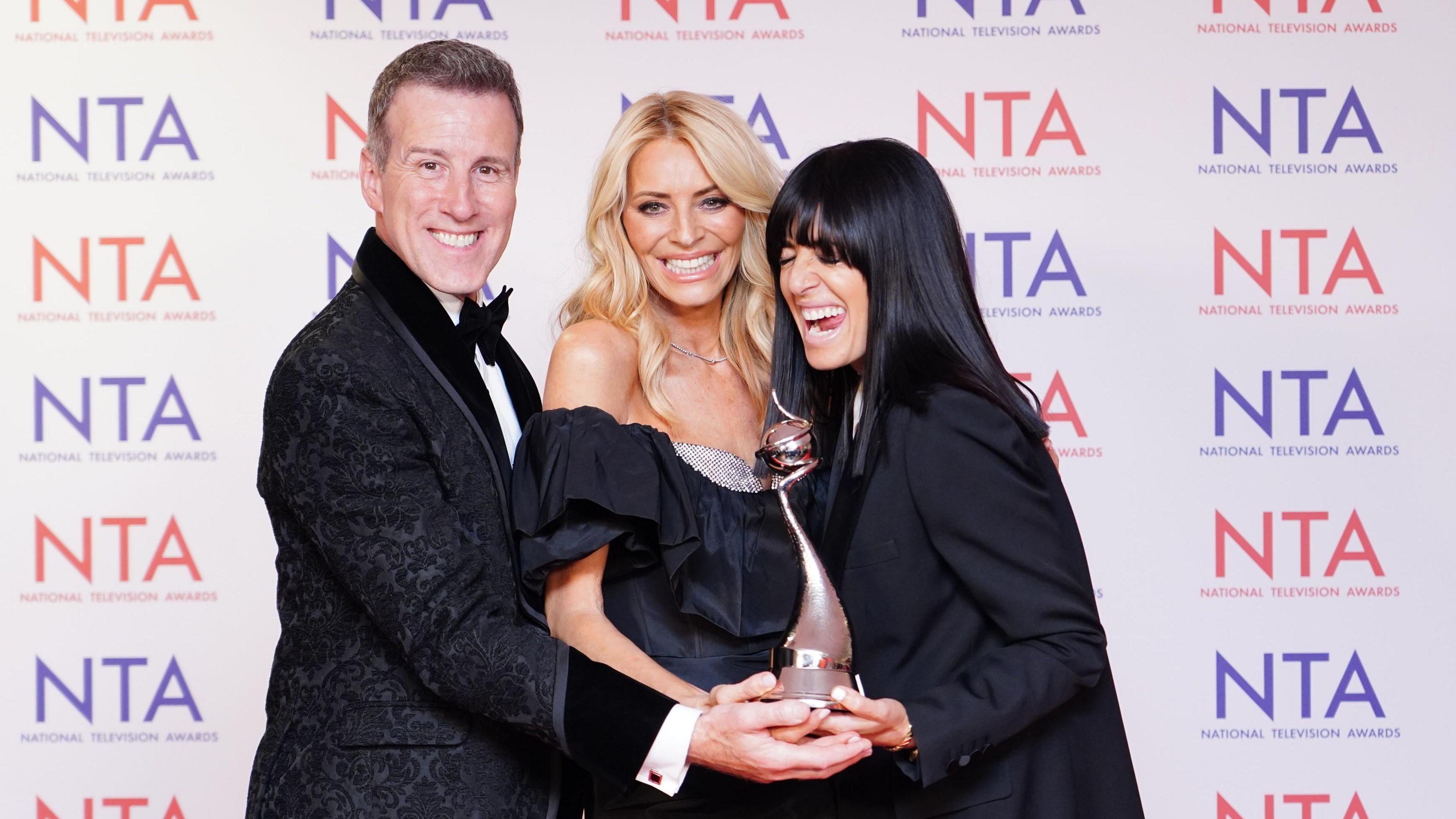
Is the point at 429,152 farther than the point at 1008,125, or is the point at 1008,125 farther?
the point at 1008,125

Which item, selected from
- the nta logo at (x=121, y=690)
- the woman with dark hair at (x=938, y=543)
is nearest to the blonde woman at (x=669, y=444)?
the woman with dark hair at (x=938, y=543)

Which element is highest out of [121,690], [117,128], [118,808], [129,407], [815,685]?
[117,128]

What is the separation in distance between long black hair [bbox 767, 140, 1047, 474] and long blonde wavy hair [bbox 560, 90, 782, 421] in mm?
383

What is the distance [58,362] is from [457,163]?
2232mm

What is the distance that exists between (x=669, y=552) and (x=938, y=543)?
48cm

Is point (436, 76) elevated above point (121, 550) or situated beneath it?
elevated above

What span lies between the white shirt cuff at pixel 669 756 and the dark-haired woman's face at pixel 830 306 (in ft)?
1.95

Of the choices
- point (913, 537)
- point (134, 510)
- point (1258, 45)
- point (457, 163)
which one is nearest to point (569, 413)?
point (457, 163)

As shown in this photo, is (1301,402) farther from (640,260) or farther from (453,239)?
(453,239)

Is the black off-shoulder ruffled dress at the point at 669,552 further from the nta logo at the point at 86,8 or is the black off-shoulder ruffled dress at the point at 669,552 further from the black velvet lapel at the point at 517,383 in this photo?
the nta logo at the point at 86,8

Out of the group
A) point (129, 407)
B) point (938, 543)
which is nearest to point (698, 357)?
point (938, 543)

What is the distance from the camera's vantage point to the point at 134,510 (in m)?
3.72

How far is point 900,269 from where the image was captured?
193 cm

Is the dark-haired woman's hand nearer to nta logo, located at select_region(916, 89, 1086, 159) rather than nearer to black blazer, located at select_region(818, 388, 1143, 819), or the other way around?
black blazer, located at select_region(818, 388, 1143, 819)
